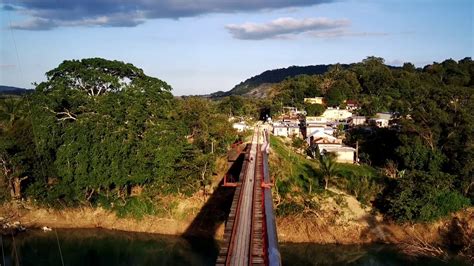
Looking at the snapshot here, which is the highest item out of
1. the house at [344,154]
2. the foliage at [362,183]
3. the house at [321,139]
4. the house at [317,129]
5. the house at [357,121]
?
the house at [357,121]

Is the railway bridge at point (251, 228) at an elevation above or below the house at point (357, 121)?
below

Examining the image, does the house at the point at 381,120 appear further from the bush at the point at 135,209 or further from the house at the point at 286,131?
the bush at the point at 135,209

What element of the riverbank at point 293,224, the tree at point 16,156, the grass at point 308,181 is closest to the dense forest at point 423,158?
the grass at point 308,181

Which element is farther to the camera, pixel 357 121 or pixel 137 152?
pixel 357 121

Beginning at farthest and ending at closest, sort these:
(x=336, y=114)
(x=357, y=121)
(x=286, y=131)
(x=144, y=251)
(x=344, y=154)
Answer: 1. (x=336, y=114)
2. (x=357, y=121)
3. (x=286, y=131)
4. (x=344, y=154)
5. (x=144, y=251)

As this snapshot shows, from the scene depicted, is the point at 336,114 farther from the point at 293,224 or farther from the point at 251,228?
the point at 251,228

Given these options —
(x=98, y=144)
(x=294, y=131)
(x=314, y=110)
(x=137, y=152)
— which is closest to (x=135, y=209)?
(x=137, y=152)
